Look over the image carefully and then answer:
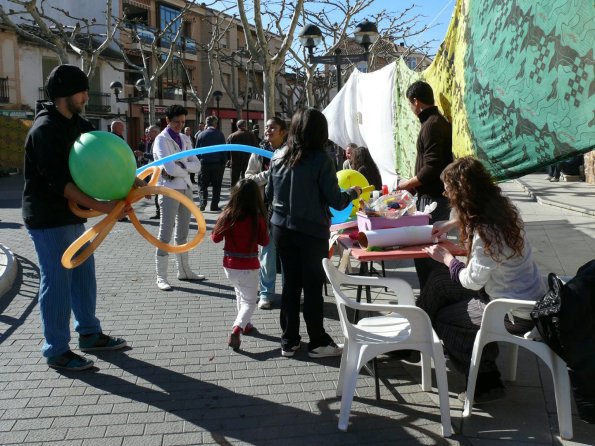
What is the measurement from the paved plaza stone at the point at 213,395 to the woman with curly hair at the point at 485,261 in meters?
0.36

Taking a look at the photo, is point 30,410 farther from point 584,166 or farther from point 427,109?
point 584,166

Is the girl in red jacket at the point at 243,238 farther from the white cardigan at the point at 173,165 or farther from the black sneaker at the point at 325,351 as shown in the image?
the white cardigan at the point at 173,165

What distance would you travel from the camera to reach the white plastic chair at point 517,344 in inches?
129

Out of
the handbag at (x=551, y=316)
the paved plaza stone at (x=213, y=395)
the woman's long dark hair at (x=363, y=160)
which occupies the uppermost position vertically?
the woman's long dark hair at (x=363, y=160)

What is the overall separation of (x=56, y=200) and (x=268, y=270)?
7.68 feet

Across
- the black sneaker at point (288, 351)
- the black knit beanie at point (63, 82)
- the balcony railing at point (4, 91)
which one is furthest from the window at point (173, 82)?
the black sneaker at point (288, 351)

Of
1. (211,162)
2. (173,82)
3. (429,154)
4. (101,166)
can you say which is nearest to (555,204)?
(211,162)

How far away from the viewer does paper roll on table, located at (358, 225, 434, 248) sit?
4133mm

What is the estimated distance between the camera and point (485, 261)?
135 inches

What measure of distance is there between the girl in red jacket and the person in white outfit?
5.71 feet

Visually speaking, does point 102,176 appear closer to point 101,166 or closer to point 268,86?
point 101,166

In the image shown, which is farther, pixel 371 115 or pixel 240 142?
pixel 240 142

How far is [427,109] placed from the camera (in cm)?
522

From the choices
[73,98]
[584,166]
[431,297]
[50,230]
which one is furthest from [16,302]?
[584,166]
